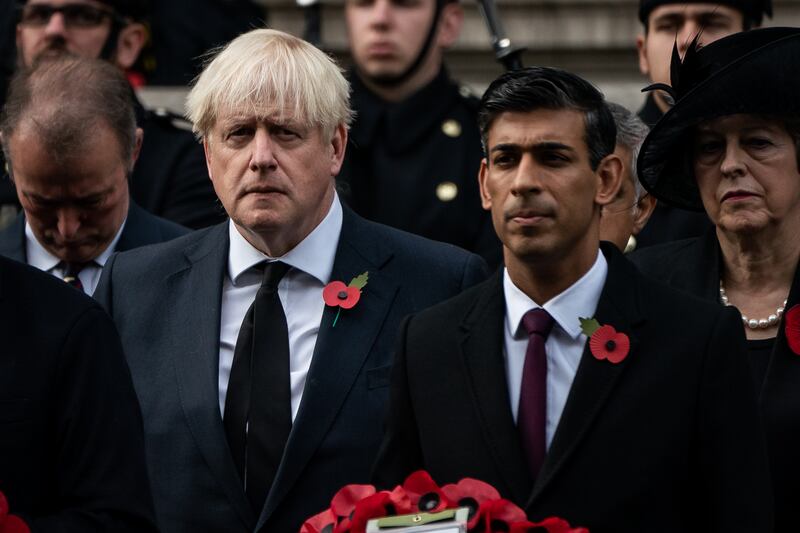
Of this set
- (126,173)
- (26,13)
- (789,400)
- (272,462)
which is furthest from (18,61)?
(789,400)

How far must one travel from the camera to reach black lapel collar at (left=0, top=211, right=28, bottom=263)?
6.96 meters

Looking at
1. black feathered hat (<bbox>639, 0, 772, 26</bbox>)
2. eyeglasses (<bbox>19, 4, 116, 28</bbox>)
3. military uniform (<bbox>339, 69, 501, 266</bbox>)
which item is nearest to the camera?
black feathered hat (<bbox>639, 0, 772, 26</bbox>)

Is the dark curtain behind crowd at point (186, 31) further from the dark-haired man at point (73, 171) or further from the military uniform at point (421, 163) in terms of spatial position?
the dark-haired man at point (73, 171)

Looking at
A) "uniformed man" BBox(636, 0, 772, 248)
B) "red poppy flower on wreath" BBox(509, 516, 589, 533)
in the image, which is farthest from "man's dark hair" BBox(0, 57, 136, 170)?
"red poppy flower on wreath" BBox(509, 516, 589, 533)

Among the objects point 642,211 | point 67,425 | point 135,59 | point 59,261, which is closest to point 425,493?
point 67,425

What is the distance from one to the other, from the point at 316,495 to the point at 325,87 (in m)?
1.27

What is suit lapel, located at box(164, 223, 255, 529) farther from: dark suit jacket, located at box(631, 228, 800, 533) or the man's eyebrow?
dark suit jacket, located at box(631, 228, 800, 533)

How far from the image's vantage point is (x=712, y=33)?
7.65 meters

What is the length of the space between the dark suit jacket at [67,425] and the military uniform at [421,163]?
329 centimetres

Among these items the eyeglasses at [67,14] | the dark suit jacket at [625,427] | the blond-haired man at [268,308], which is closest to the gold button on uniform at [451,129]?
the eyeglasses at [67,14]

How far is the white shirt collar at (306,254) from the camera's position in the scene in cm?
620

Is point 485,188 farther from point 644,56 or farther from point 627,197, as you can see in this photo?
point 644,56

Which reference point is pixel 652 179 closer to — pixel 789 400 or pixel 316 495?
pixel 789 400

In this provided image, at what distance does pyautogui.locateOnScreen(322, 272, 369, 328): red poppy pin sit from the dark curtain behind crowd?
3.83 metres
